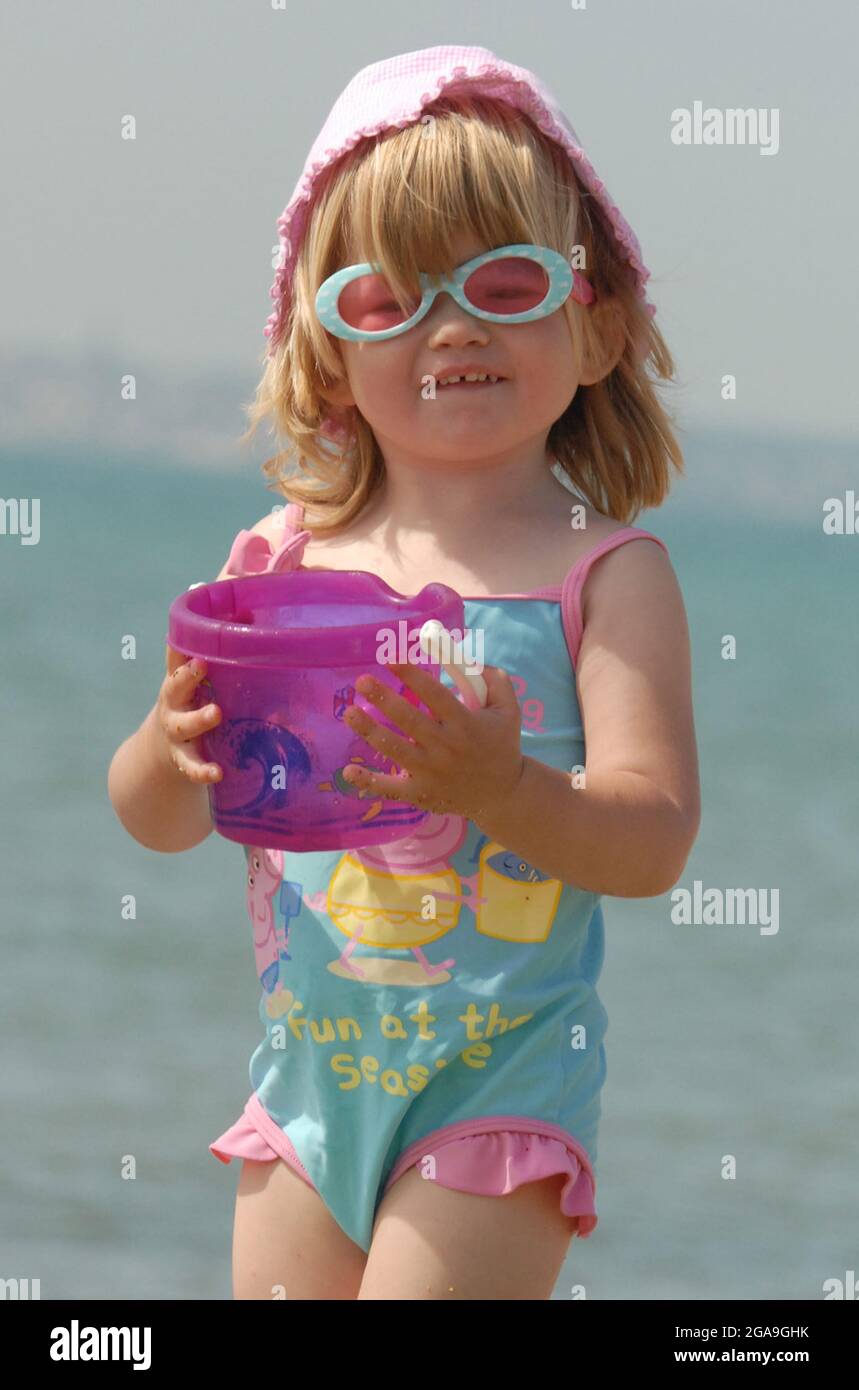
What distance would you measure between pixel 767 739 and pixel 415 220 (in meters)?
4.29

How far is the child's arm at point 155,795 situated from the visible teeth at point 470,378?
1.21ft

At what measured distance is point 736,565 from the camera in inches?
336

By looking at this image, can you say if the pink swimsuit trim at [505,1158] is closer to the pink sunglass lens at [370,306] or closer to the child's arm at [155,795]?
the child's arm at [155,795]

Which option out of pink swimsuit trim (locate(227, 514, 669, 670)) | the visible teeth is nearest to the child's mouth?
the visible teeth

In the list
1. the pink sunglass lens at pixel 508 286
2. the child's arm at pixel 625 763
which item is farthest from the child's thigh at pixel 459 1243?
the pink sunglass lens at pixel 508 286

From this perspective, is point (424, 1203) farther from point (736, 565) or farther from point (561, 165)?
point (736, 565)

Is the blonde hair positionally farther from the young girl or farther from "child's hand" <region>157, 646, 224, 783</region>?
"child's hand" <region>157, 646, 224, 783</region>

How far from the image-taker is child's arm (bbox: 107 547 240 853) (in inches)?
66.9

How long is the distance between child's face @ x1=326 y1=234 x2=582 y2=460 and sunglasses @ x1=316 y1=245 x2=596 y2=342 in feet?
0.04

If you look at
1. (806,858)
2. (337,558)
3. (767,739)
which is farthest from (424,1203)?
(767,739)

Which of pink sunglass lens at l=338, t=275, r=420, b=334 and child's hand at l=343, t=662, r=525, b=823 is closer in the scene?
child's hand at l=343, t=662, r=525, b=823

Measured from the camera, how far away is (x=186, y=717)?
4.99 feet

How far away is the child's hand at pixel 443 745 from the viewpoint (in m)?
1.40

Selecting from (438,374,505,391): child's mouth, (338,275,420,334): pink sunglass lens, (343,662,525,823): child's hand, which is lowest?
(343,662,525,823): child's hand
